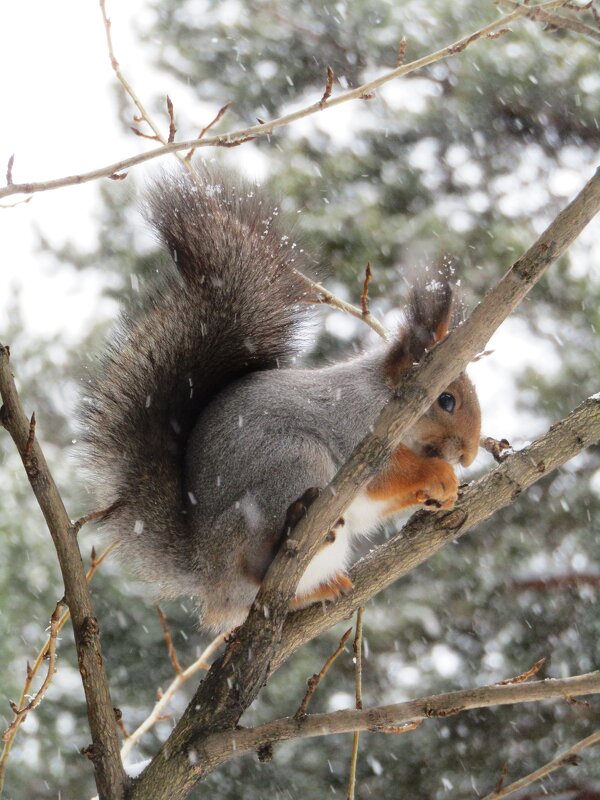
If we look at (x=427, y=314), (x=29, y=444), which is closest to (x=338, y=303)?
(x=427, y=314)

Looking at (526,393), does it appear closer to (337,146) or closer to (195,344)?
(337,146)

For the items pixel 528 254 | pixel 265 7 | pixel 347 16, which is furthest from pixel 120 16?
pixel 528 254

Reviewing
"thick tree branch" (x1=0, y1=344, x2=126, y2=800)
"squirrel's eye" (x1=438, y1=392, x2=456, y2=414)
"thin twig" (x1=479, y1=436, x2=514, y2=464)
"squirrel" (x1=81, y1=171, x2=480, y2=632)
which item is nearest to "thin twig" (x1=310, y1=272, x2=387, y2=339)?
"squirrel" (x1=81, y1=171, x2=480, y2=632)

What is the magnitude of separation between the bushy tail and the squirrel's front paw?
43cm

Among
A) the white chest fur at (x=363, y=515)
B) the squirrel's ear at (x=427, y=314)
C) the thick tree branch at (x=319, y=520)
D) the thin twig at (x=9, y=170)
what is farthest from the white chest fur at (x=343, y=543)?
the thin twig at (x=9, y=170)

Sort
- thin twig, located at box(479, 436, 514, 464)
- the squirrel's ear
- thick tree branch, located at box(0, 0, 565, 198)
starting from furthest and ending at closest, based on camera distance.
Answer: the squirrel's ear, thin twig, located at box(479, 436, 514, 464), thick tree branch, located at box(0, 0, 565, 198)

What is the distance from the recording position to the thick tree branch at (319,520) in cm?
129

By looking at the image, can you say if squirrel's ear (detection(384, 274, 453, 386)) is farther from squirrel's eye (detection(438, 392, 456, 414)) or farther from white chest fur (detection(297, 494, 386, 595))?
white chest fur (detection(297, 494, 386, 595))

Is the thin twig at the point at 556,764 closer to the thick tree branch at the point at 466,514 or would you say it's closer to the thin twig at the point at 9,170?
the thick tree branch at the point at 466,514

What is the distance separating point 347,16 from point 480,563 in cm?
222

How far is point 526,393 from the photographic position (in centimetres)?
332

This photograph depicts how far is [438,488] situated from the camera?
1.72m

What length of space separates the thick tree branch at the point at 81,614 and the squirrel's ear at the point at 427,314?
34.9 inches

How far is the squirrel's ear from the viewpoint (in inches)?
73.8
